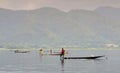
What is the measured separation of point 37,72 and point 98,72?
647 inches

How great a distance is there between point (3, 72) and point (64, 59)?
71.8 meters

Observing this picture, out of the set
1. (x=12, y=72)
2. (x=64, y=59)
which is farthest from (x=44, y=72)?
(x=64, y=59)

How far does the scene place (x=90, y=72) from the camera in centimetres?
10162

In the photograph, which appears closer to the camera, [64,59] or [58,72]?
[58,72]

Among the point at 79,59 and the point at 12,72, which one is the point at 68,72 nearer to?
the point at 12,72

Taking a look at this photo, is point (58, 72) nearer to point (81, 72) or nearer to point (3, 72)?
point (81, 72)

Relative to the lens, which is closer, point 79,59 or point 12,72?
point 12,72

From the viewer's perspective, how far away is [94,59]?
16738cm

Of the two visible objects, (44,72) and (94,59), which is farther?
(94,59)

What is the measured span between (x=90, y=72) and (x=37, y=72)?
47.0ft

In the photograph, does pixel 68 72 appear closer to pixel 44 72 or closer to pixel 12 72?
pixel 44 72

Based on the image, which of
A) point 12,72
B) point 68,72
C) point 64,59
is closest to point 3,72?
point 12,72

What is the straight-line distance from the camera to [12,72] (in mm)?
99312

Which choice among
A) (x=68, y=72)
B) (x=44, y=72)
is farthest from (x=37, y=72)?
(x=68, y=72)
